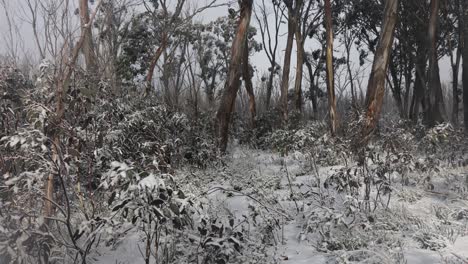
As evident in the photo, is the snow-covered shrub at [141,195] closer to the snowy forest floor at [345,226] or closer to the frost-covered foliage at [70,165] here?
the frost-covered foliage at [70,165]

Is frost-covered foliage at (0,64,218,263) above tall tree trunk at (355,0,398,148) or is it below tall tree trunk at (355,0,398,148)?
below

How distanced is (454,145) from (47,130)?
615 cm

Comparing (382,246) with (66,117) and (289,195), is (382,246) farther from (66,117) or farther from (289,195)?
(66,117)

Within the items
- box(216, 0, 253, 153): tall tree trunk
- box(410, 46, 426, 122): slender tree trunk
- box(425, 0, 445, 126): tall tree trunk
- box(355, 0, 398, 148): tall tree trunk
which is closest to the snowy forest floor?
box(355, 0, 398, 148): tall tree trunk

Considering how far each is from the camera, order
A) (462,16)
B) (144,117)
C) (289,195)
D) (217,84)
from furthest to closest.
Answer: (217,84) < (462,16) < (144,117) < (289,195)

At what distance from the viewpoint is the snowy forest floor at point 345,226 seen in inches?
125

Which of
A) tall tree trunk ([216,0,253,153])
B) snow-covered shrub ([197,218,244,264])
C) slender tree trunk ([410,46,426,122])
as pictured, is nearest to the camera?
snow-covered shrub ([197,218,244,264])

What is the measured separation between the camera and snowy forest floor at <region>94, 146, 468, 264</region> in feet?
10.4

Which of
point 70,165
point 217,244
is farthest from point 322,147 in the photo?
point 70,165

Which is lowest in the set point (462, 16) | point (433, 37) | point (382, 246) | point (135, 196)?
point (382, 246)

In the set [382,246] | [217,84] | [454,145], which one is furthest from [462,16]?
[217,84]

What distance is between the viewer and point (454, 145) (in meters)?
6.42

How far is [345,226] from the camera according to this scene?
3.56 metres

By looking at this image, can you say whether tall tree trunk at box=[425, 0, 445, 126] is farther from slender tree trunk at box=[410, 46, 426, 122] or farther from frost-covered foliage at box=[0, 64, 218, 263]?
frost-covered foliage at box=[0, 64, 218, 263]
